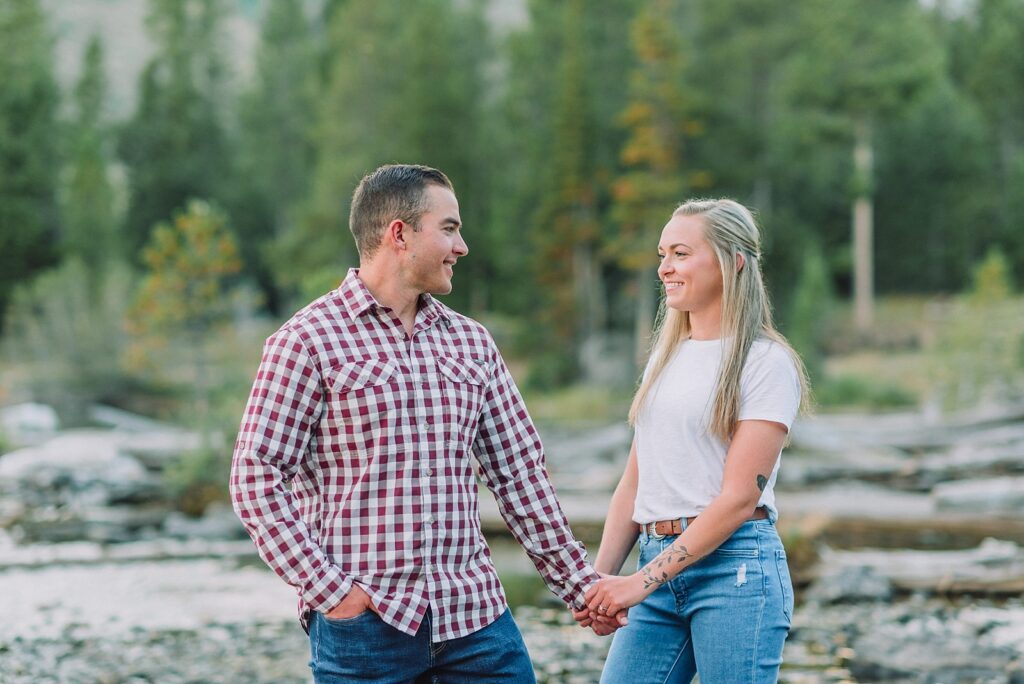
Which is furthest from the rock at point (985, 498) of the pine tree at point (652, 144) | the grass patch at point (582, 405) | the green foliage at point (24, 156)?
the green foliage at point (24, 156)

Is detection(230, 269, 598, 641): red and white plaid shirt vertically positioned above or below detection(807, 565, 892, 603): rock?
above

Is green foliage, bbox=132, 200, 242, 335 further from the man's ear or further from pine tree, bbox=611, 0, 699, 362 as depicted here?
the man's ear

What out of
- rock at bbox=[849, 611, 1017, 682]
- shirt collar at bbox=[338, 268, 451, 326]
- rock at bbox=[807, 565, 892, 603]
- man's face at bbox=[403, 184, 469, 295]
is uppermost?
man's face at bbox=[403, 184, 469, 295]

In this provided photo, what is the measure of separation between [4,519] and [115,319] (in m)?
11.8

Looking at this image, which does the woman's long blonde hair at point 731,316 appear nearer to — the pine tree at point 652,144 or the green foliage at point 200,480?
the green foliage at point 200,480

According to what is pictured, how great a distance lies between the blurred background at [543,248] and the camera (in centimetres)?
1441

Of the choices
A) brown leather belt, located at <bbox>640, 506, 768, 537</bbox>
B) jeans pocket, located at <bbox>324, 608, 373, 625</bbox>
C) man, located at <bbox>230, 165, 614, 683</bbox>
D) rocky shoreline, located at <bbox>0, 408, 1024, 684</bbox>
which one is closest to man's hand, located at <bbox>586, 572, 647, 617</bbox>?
brown leather belt, located at <bbox>640, 506, 768, 537</bbox>

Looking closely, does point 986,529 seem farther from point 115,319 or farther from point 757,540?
point 115,319

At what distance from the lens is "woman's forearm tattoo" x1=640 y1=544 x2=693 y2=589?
306 cm

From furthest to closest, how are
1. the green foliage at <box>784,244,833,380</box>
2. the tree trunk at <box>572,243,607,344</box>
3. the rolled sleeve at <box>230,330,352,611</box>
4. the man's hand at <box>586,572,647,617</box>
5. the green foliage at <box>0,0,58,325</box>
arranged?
the green foliage at <box>0,0,58,325</box>, the tree trunk at <box>572,243,607,344</box>, the green foliage at <box>784,244,833,380</box>, the man's hand at <box>586,572,647,617</box>, the rolled sleeve at <box>230,330,352,611</box>

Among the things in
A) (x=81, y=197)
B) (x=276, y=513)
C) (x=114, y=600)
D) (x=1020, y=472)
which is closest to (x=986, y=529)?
(x=1020, y=472)

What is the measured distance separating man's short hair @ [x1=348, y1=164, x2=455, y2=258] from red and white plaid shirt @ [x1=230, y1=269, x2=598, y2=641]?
126mm

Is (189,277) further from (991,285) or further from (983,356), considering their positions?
(991,285)

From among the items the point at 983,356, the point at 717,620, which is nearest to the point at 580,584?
the point at 717,620
